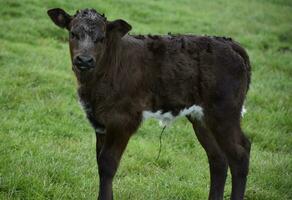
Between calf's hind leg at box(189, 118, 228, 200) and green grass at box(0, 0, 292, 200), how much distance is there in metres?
0.30

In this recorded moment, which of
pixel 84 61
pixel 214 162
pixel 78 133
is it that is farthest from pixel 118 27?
pixel 78 133

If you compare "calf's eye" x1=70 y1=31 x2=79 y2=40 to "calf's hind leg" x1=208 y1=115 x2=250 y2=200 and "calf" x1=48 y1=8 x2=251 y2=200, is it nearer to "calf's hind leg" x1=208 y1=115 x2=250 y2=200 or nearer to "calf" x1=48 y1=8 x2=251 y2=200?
"calf" x1=48 y1=8 x2=251 y2=200

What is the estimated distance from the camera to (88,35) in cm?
510

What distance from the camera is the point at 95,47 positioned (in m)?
5.09

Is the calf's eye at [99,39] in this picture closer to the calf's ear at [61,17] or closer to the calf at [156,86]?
the calf at [156,86]

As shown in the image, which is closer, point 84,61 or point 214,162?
point 84,61

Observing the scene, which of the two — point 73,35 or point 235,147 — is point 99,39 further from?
point 235,147

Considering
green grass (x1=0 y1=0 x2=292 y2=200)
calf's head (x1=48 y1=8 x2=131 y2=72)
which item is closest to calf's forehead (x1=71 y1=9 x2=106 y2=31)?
calf's head (x1=48 y1=8 x2=131 y2=72)

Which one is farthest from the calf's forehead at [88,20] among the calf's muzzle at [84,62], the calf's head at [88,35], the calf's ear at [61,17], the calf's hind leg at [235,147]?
the calf's hind leg at [235,147]

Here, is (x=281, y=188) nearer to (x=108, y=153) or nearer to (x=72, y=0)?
(x=108, y=153)

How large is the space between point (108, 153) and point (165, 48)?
1.33m

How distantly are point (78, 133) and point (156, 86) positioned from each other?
9.03ft

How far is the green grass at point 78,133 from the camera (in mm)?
6211

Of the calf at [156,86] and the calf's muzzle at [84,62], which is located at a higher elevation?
the calf's muzzle at [84,62]
